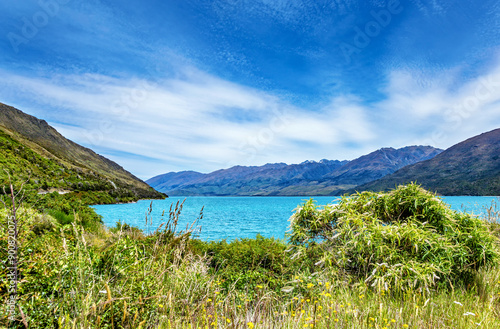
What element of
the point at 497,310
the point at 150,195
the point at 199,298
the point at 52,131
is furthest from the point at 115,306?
the point at 52,131

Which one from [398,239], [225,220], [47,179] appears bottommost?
[225,220]

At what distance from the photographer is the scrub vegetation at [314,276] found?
3023 millimetres

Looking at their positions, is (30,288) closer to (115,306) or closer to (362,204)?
(115,306)

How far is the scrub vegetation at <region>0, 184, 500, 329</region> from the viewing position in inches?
119

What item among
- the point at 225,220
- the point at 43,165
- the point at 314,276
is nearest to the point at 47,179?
the point at 43,165

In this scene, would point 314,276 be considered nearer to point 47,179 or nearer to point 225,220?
point 225,220

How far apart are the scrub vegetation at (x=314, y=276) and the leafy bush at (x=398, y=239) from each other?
2 centimetres

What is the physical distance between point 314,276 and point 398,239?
1822 mm

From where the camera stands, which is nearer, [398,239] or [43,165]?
[398,239]

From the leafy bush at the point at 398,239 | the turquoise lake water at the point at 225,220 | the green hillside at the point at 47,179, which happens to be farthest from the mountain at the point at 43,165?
the turquoise lake water at the point at 225,220

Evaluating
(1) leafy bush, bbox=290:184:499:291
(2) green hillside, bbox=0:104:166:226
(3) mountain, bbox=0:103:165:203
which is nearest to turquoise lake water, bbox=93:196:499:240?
(1) leafy bush, bbox=290:184:499:291

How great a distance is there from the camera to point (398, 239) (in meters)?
4.95

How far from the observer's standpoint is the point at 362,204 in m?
6.08

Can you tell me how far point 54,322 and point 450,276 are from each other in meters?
6.41
